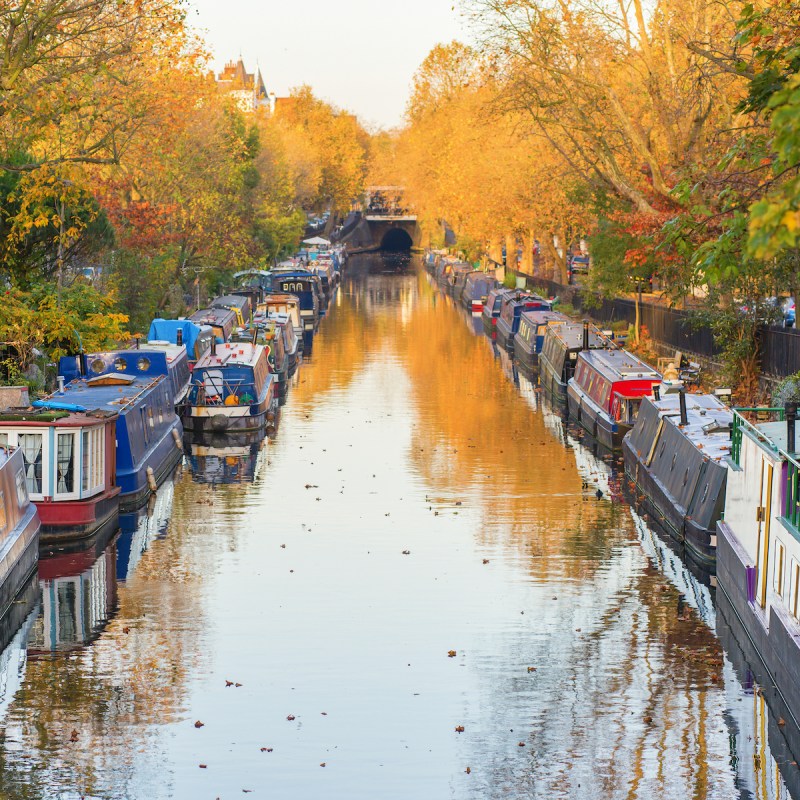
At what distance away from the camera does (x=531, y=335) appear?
2665 inches

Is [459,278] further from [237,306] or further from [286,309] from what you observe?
[237,306]

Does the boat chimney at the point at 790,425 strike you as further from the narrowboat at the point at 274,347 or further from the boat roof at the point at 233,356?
the narrowboat at the point at 274,347

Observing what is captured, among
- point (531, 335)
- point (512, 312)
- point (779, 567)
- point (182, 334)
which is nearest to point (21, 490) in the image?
point (779, 567)

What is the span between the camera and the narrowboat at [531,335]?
216 ft

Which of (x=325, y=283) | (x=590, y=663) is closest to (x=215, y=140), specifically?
(x=325, y=283)

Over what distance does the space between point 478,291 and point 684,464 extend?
220ft

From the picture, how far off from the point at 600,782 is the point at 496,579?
11.1 metres

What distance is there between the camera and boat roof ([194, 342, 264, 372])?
4906 cm

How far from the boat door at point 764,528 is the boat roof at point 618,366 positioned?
21.4 m

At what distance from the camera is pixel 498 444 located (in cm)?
4662

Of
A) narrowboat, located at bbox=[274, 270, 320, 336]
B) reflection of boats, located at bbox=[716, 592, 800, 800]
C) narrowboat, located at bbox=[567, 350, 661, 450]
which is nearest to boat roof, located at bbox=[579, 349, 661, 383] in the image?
narrowboat, located at bbox=[567, 350, 661, 450]

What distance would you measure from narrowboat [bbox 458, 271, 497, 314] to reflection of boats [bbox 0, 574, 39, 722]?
7041 cm

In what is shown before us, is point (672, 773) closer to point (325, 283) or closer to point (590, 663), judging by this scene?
point (590, 663)

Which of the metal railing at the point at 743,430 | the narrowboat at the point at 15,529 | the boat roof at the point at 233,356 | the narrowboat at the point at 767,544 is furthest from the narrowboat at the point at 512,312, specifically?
the narrowboat at the point at 767,544
